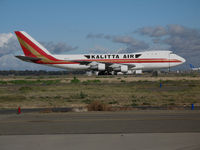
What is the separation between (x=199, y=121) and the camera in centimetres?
1462

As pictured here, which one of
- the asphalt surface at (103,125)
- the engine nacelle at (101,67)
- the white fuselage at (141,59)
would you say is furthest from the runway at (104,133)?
the white fuselage at (141,59)

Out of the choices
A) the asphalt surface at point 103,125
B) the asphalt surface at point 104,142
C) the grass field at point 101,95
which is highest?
the grass field at point 101,95

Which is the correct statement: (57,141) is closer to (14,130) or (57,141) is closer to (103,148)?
(103,148)

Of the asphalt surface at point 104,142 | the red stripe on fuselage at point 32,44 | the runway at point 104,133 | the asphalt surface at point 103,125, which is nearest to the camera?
A: the asphalt surface at point 104,142

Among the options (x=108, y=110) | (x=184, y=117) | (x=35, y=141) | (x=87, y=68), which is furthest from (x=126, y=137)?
(x=87, y=68)

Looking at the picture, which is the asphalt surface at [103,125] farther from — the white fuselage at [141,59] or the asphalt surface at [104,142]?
the white fuselage at [141,59]

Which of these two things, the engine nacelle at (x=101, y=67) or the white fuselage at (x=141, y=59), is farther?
the white fuselage at (x=141, y=59)

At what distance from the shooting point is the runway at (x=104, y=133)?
32.1 feet

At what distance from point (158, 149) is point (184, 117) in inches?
292

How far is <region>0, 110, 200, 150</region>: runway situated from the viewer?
9.77 meters

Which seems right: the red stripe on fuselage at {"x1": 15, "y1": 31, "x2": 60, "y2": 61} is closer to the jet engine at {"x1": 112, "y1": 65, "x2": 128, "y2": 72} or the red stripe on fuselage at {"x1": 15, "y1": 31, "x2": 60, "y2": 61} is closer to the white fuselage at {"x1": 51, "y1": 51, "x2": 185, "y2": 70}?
the white fuselage at {"x1": 51, "y1": 51, "x2": 185, "y2": 70}

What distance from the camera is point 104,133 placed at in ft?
39.4

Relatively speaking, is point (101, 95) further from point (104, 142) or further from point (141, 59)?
point (141, 59)

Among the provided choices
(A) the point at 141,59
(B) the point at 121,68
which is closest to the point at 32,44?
(B) the point at 121,68
